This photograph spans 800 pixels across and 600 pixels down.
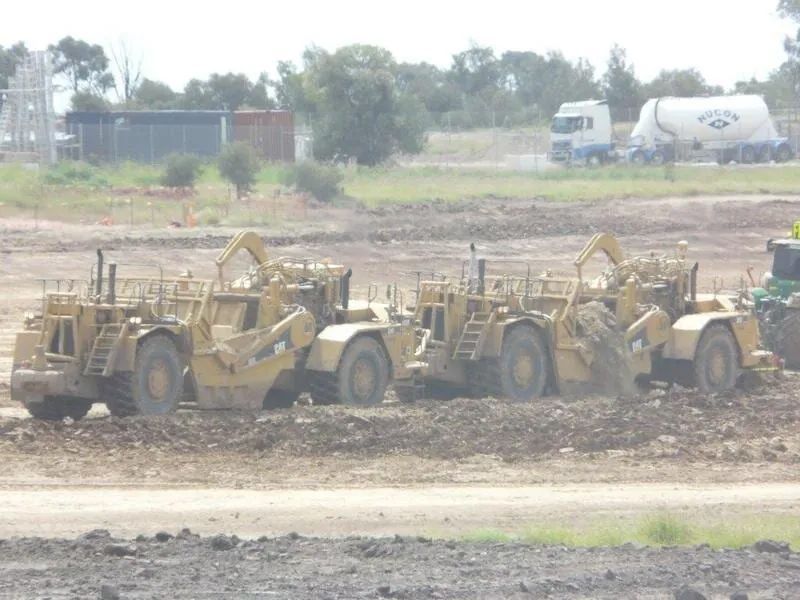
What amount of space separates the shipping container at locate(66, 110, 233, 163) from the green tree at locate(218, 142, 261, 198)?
15411 mm

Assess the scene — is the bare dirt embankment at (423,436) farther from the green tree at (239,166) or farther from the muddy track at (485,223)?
the green tree at (239,166)

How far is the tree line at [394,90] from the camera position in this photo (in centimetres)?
6188

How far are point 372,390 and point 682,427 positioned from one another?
149 inches

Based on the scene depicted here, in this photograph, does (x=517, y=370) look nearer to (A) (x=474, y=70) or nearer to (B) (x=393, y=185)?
(B) (x=393, y=185)

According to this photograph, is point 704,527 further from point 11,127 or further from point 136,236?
point 11,127

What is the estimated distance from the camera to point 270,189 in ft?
165

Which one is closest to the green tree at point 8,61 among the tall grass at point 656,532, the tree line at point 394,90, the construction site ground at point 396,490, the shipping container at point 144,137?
the tree line at point 394,90

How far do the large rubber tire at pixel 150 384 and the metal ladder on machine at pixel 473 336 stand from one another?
4.05 m

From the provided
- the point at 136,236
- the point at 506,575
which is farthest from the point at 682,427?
the point at 136,236

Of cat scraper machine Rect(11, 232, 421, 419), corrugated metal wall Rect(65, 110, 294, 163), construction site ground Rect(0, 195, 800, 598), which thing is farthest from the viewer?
corrugated metal wall Rect(65, 110, 294, 163)

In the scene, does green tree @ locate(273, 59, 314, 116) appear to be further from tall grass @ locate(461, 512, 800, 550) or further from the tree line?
tall grass @ locate(461, 512, 800, 550)

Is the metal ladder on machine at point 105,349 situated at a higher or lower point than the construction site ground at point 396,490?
higher

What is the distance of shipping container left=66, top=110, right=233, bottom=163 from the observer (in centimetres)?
6562

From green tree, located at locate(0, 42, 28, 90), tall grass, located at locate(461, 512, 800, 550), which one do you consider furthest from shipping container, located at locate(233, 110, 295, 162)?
tall grass, located at locate(461, 512, 800, 550)
